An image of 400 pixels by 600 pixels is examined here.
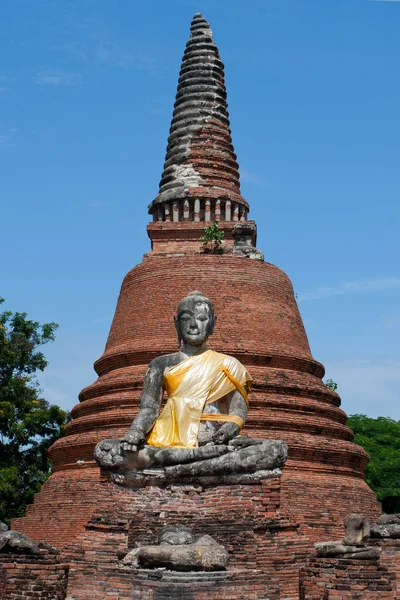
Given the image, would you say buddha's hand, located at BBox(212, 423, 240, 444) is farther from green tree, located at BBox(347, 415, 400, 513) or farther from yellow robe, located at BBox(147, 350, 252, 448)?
green tree, located at BBox(347, 415, 400, 513)

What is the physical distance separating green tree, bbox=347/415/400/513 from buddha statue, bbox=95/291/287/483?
1640 cm

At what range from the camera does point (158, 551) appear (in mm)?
9586

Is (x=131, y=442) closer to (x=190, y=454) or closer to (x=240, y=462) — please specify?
(x=190, y=454)

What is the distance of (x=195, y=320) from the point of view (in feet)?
39.9

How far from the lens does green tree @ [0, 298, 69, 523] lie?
86.7ft

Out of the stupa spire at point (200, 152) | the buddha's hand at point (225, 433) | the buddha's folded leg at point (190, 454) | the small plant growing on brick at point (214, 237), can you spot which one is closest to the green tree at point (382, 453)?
the stupa spire at point (200, 152)

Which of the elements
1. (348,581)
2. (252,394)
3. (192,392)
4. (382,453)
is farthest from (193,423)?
(382,453)

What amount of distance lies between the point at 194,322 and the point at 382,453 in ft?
60.0

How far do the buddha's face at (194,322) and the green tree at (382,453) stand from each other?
16.4m

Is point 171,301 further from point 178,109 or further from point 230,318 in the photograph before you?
point 178,109

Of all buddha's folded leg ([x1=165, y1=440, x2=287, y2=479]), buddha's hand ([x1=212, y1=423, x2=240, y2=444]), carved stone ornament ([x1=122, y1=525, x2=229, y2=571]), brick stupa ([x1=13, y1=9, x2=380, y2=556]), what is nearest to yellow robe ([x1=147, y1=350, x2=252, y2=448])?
buddha's hand ([x1=212, y1=423, x2=240, y2=444])

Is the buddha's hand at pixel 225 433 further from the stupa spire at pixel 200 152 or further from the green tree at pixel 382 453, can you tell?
the green tree at pixel 382 453

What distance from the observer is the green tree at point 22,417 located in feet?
86.7

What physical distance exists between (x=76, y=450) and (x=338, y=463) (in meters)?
5.26
